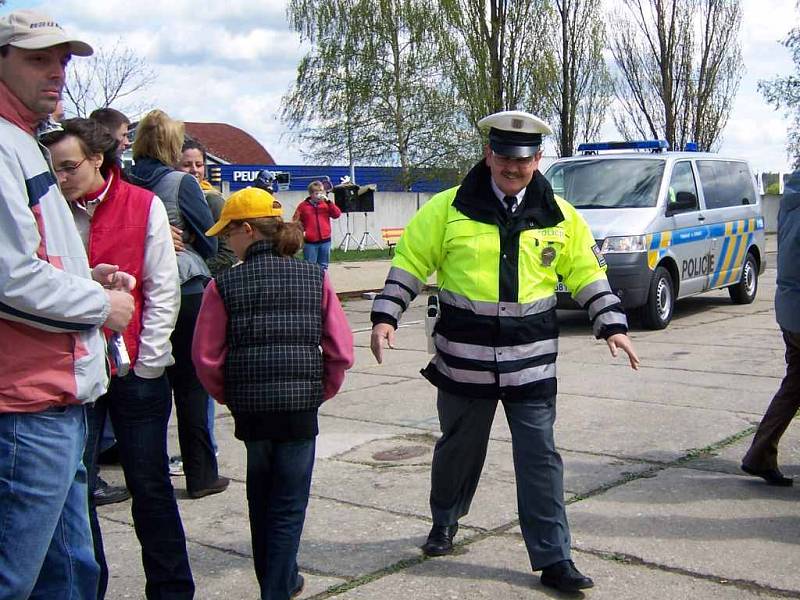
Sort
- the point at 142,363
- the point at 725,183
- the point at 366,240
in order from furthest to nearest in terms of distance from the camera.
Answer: the point at 366,240 < the point at 725,183 < the point at 142,363

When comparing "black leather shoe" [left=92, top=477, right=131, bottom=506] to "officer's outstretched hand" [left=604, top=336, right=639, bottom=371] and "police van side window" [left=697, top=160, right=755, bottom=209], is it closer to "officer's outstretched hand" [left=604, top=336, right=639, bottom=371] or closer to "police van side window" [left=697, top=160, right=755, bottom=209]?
"officer's outstretched hand" [left=604, top=336, right=639, bottom=371]

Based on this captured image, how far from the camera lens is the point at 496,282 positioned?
165 inches

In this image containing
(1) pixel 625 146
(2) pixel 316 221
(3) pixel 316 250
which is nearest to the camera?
(1) pixel 625 146

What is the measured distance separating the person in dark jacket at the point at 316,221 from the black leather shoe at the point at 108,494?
11152 mm

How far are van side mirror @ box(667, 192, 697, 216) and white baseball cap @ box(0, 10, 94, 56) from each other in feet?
33.1

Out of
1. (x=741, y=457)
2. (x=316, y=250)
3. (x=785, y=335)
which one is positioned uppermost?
(x=785, y=335)

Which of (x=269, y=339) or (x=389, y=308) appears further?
(x=389, y=308)

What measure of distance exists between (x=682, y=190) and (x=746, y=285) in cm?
261

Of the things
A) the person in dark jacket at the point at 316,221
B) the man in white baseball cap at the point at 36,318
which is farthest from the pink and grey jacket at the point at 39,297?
the person in dark jacket at the point at 316,221

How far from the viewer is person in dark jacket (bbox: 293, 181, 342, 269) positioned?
16.7m

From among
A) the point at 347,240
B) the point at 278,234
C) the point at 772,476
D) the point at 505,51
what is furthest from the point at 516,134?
the point at 347,240

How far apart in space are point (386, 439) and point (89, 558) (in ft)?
12.8

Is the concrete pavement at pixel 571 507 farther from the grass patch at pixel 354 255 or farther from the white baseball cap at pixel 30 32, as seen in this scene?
the grass patch at pixel 354 255

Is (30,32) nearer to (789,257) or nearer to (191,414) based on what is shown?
(191,414)
